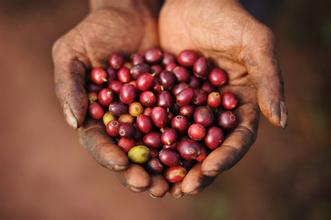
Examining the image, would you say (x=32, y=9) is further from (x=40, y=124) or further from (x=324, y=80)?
(x=324, y=80)

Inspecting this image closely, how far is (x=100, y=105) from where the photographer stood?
Answer: 444cm

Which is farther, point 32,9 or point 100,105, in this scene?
point 32,9

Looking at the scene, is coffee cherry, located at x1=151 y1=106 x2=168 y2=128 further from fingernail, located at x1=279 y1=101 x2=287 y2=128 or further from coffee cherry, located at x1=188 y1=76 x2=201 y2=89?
fingernail, located at x1=279 y1=101 x2=287 y2=128

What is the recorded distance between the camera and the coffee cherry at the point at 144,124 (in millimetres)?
4176

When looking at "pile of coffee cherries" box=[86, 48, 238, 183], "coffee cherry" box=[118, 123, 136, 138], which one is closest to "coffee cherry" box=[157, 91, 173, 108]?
"pile of coffee cherries" box=[86, 48, 238, 183]

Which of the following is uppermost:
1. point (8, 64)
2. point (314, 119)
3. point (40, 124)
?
point (8, 64)

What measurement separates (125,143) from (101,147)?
0.32 meters

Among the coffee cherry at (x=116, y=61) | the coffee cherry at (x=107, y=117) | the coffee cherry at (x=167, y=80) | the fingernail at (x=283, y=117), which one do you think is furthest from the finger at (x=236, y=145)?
the coffee cherry at (x=116, y=61)

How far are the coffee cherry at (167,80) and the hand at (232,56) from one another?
0.58 metres

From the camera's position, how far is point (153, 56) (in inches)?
195

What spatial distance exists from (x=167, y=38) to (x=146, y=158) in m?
1.99

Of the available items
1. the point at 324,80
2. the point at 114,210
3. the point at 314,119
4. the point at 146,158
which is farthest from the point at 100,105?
→ the point at 324,80

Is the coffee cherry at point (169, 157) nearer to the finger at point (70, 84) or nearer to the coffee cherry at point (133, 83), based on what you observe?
the finger at point (70, 84)

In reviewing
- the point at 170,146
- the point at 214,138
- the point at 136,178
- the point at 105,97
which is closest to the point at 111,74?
the point at 105,97
